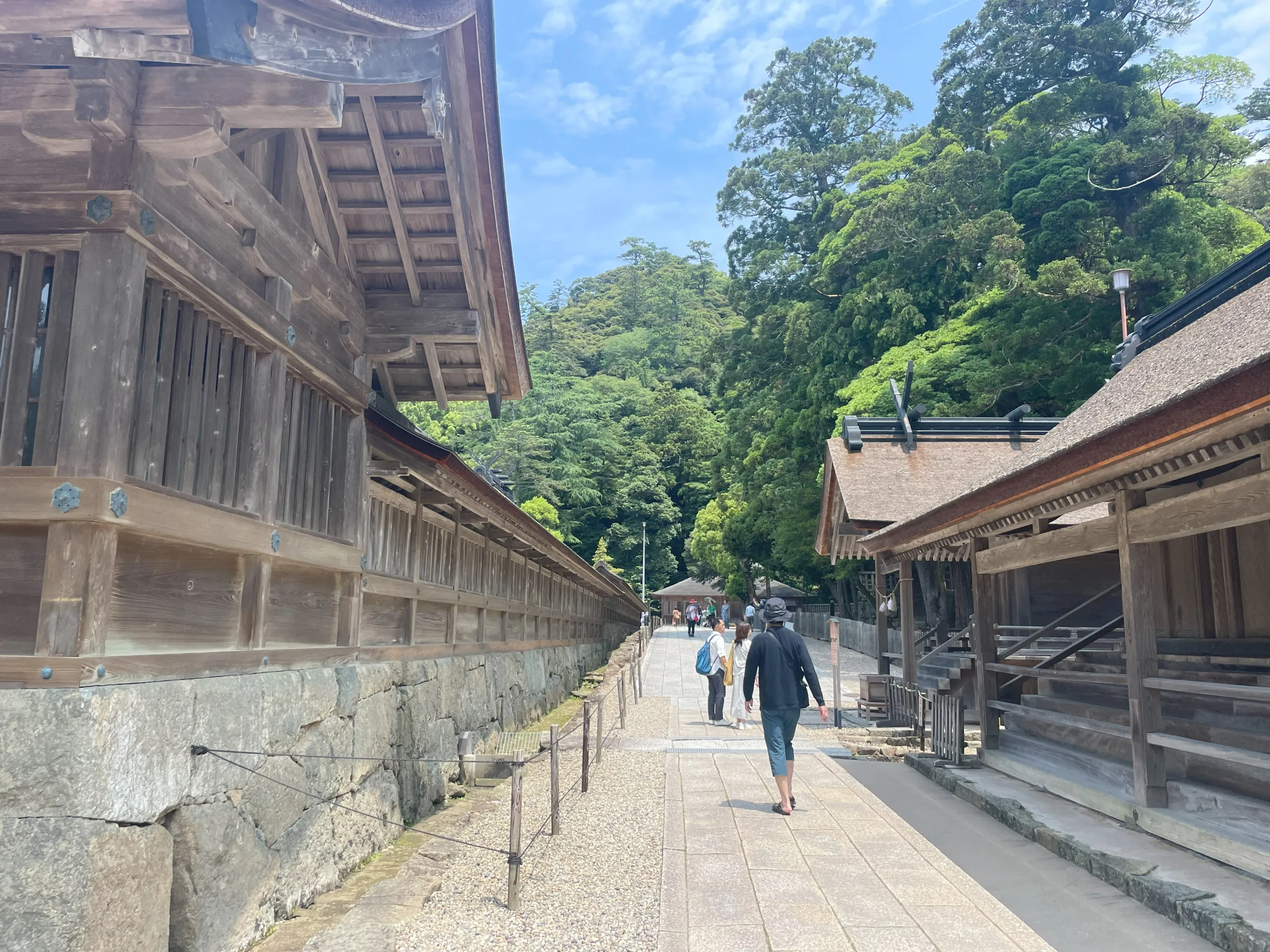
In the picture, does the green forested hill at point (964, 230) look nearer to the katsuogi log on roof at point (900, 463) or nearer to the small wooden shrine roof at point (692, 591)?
the katsuogi log on roof at point (900, 463)

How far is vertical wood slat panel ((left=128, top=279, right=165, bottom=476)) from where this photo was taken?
3953 mm

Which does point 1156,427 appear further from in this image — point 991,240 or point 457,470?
point 991,240

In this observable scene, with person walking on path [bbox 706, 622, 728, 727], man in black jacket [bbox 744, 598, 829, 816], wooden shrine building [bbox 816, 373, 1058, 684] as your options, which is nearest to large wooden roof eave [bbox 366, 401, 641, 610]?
man in black jacket [bbox 744, 598, 829, 816]

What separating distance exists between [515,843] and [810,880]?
1900mm

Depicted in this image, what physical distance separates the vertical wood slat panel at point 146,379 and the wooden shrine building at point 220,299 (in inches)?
0.6

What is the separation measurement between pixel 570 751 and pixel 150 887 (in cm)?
706

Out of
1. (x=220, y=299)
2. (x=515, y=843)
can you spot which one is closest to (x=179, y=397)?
(x=220, y=299)

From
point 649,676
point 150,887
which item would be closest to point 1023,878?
point 150,887

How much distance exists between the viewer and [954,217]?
28578 mm

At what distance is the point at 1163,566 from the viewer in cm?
895

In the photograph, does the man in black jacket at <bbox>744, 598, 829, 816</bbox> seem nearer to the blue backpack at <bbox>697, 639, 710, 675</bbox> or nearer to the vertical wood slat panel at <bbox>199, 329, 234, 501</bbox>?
the vertical wood slat panel at <bbox>199, 329, 234, 501</bbox>

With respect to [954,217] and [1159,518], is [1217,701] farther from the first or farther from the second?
[954,217]

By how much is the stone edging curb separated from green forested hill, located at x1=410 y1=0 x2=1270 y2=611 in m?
19.0

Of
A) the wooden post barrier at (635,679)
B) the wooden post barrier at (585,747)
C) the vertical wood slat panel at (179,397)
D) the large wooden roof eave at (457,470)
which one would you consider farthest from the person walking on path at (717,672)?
the vertical wood slat panel at (179,397)
